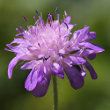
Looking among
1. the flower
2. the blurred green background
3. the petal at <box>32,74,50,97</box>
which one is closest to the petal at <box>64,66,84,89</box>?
the flower

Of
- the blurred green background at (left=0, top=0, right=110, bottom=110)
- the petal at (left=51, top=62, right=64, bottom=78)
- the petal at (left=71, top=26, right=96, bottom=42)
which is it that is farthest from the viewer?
the blurred green background at (left=0, top=0, right=110, bottom=110)

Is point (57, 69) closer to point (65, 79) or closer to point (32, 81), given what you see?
point (32, 81)

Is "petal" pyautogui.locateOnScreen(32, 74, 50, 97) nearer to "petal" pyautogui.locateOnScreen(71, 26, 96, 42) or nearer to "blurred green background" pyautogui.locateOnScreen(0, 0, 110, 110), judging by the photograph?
"petal" pyautogui.locateOnScreen(71, 26, 96, 42)

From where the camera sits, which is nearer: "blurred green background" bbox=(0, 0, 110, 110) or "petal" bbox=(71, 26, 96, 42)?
"petal" bbox=(71, 26, 96, 42)

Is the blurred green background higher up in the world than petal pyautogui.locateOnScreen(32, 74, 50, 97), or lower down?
higher up

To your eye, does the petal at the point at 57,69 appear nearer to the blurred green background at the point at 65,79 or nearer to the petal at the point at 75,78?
the petal at the point at 75,78

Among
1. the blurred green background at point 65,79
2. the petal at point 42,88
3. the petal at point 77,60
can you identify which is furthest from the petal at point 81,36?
the blurred green background at point 65,79

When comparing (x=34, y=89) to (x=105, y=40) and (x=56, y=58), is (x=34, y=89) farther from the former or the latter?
(x=105, y=40)

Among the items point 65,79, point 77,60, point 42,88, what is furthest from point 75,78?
point 65,79
